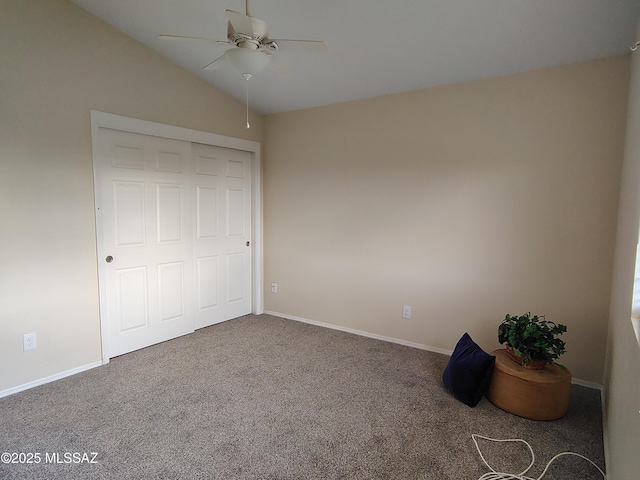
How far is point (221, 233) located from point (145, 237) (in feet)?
2.94

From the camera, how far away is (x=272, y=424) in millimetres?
2176

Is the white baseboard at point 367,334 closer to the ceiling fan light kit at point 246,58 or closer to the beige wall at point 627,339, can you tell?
the beige wall at point 627,339

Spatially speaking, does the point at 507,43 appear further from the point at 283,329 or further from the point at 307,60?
the point at 283,329

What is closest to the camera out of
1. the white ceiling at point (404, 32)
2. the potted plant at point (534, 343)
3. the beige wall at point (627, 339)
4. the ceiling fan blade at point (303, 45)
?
the beige wall at point (627, 339)

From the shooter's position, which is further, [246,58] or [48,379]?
[48,379]

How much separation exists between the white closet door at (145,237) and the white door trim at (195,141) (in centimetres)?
5

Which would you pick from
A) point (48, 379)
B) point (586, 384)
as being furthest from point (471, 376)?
point (48, 379)

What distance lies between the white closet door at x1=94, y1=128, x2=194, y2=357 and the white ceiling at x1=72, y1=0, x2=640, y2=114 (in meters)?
0.99

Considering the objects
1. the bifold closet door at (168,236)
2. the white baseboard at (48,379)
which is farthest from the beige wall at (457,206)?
the white baseboard at (48,379)

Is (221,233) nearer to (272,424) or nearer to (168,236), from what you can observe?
(168,236)

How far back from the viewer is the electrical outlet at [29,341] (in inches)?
99.9

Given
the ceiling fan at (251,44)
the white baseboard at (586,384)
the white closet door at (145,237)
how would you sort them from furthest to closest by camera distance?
the white closet door at (145,237)
the white baseboard at (586,384)
the ceiling fan at (251,44)

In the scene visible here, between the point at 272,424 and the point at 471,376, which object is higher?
the point at 471,376

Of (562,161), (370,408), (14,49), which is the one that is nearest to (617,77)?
(562,161)
